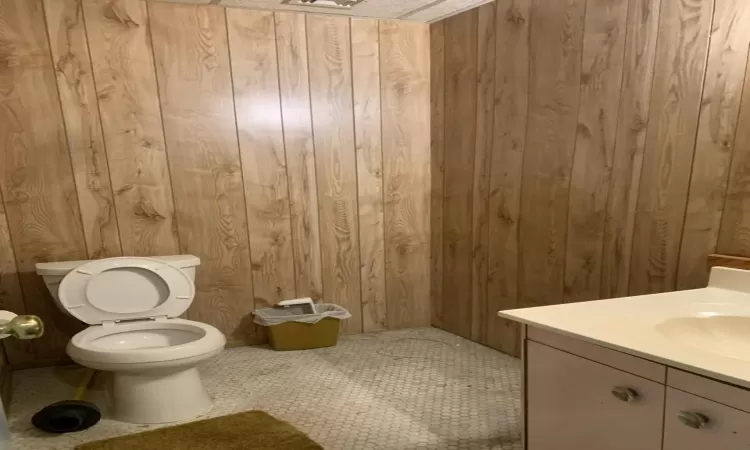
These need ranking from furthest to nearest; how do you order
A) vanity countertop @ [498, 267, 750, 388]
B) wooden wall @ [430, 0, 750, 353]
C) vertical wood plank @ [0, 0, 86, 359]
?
1. vertical wood plank @ [0, 0, 86, 359]
2. wooden wall @ [430, 0, 750, 353]
3. vanity countertop @ [498, 267, 750, 388]

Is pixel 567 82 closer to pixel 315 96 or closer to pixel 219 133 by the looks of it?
pixel 315 96

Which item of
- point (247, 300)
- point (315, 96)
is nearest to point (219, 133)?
point (315, 96)

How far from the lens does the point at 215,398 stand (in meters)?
2.21

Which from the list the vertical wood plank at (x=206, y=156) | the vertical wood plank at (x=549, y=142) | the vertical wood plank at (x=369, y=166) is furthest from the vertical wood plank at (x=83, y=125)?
the vertical wood plank at (x=549, y=142)

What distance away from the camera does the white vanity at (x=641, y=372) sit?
93cm

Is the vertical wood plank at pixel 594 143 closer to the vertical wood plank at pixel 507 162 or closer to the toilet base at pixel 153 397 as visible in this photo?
the vertical wood plank at pixel 507 162

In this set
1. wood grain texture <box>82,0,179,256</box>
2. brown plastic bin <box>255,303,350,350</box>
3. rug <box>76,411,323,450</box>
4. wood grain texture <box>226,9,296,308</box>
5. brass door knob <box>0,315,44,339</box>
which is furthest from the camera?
brown plastic bin <box>255,303,350,350</box>

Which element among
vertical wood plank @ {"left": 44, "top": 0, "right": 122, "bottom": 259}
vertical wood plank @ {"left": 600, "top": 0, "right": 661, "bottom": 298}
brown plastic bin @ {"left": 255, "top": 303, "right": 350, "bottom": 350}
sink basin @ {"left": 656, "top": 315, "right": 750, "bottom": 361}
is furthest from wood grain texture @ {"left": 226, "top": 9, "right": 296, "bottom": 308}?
sink basin @ {"left": 656, "top": 315, "right": 750, "bottom": 361}

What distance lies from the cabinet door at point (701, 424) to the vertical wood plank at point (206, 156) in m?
2.18

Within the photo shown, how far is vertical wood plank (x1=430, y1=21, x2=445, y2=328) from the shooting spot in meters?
2.85

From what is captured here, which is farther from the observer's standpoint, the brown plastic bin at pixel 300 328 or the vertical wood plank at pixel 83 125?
the brown plastic bin at pixel 300 328

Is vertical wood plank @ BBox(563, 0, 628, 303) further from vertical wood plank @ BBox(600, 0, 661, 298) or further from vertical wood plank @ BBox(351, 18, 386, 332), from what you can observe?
vertical wood plank @ BBox(351, 18, 386, 332)

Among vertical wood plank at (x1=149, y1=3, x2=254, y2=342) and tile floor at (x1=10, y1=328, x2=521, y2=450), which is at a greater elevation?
vertical wood plank at (x1=149, y1=3, x2=254, y2=342)

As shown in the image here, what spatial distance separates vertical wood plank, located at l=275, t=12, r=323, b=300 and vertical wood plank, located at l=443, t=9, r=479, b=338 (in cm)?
75
